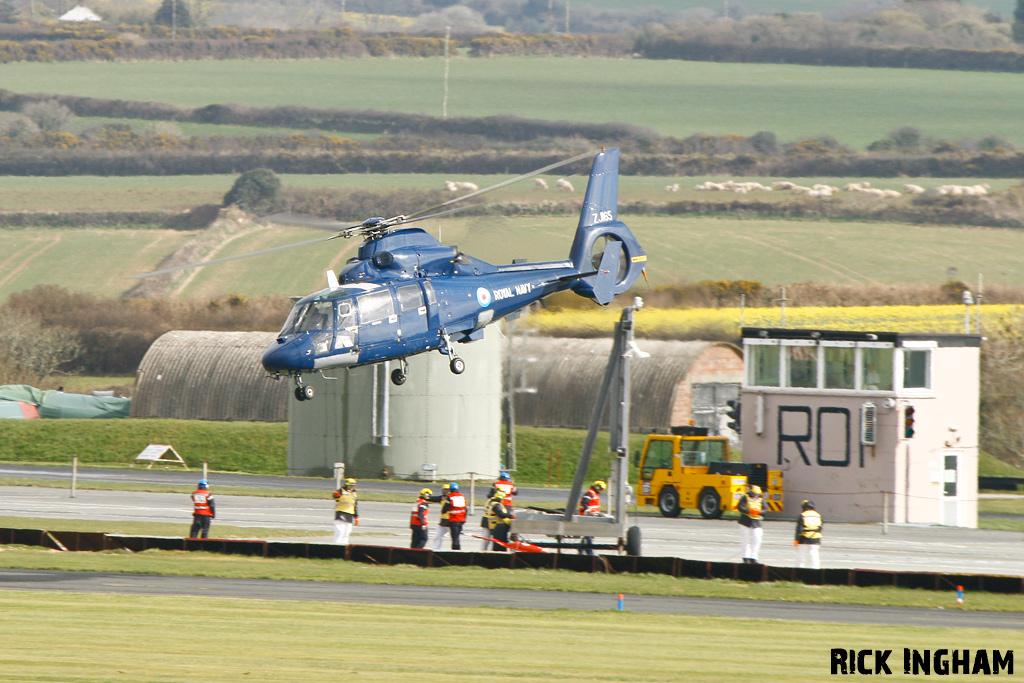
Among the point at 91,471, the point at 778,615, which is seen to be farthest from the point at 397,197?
the point at 778,615

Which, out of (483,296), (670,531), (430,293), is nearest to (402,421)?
(670,531)

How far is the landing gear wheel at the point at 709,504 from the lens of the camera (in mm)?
39219

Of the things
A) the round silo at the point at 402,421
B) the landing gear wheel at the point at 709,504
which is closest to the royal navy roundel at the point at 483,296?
the landing gear wheel at the point at 709,504

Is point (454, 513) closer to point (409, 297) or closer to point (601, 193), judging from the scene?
point (409, 297)

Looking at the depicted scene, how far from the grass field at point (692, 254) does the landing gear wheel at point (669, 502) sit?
27.5 meters

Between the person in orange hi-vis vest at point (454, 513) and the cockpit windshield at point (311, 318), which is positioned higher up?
the cockpit windshield at point (311, 318)

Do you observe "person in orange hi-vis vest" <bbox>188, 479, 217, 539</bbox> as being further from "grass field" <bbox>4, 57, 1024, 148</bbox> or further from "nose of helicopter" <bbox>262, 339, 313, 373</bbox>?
"grass field" <bbox>4, 57, 1024, 148</bbox>

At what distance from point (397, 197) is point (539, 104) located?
2445 inches

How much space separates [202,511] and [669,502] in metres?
15.6

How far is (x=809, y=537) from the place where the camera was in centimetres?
2753

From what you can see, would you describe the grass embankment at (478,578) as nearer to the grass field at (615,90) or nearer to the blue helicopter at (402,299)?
the blue helicopter at (402,299)

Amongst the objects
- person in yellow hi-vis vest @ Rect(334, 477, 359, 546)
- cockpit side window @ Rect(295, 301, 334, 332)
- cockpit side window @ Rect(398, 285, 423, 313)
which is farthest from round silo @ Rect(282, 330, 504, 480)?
cockpit side window @ Rect(295, 301, 334, 332)

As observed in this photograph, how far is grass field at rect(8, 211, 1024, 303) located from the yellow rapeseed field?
10.0 m

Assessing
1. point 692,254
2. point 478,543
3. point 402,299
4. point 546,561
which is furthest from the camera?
point 692,254
